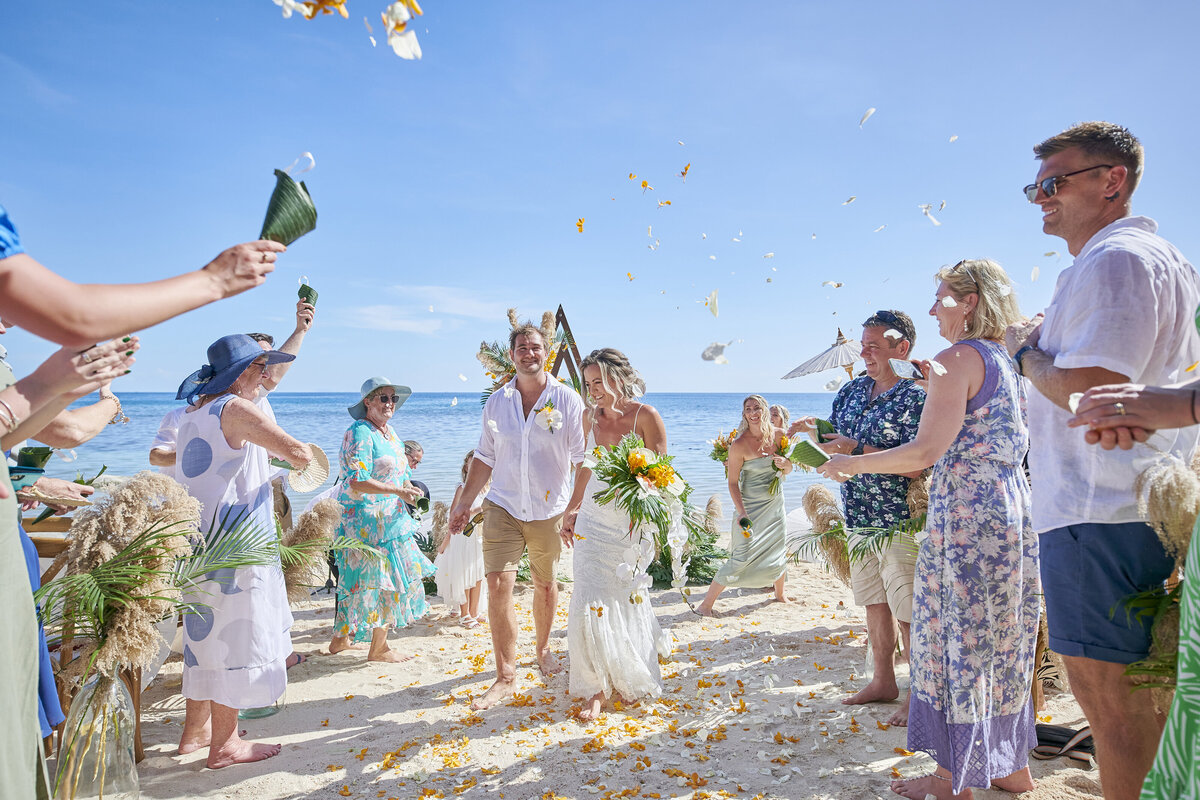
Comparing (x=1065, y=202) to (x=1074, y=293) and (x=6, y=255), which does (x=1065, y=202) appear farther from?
(x=6, y=255)

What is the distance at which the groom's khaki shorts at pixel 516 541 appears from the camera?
16.7 ft

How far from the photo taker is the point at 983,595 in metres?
3.09

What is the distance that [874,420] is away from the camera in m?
4.48

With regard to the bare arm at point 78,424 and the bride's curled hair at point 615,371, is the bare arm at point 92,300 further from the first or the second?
the bride's curled hair at point 615,371

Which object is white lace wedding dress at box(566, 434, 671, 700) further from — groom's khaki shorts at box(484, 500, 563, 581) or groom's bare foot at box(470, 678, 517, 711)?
groom's bare foot at box(470, 678, 517, 711)

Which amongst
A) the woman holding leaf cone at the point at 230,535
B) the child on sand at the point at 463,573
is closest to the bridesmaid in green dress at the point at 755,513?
the child on sand at the point at 463,573

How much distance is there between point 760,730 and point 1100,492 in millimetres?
2756

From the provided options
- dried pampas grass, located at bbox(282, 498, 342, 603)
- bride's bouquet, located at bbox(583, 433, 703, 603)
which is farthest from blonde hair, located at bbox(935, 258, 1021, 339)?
dried pampas grass, located at bbox(282, 498, 342, 603)

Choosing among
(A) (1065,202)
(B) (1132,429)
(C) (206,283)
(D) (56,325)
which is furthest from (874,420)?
(D) (56,325)

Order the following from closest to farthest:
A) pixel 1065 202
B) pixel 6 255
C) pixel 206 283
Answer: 1. pixel 6 255
2. pixel 206 283
3. pixel 1065 202

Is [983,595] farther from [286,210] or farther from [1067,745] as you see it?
[286,210]

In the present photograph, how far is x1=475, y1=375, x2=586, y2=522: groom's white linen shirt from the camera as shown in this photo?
5148mm

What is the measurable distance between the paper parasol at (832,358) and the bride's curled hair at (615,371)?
6.17ft

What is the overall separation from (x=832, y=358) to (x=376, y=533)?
4586 millimetres
